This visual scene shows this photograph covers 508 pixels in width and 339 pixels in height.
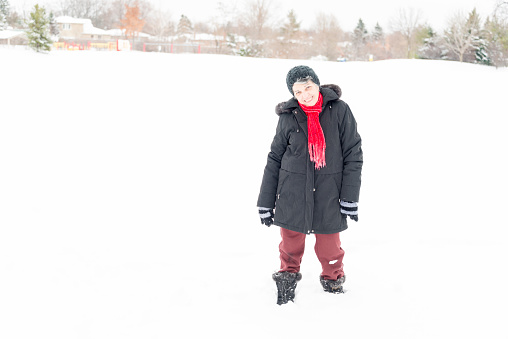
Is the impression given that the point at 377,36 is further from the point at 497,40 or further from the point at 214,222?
the point at 214,222

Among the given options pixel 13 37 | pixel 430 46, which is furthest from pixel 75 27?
pixel 430 46

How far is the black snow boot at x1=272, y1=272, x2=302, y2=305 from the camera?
10.3ft

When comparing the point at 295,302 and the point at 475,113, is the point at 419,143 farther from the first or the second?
the point at 295,302

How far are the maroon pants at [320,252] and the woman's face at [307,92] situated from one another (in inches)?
35.5

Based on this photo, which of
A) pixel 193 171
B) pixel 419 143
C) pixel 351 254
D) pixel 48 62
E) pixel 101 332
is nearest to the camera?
pixel 101 332

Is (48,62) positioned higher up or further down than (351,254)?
higher up

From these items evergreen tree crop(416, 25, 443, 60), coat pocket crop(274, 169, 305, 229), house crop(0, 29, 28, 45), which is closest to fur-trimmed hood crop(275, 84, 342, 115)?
coat pocket crop(274, 169, 305, 229)

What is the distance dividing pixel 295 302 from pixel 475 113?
9029mm

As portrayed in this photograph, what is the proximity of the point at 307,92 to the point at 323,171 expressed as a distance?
1.72 ft

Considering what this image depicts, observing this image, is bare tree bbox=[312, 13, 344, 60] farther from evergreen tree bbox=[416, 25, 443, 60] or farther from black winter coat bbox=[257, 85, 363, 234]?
black winter coat bbox=[257, 85, 363, 234]

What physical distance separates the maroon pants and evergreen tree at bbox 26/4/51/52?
1652cm

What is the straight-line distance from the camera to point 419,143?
854cm

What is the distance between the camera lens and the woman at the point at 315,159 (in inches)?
116

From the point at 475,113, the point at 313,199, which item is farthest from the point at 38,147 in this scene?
the point at 475,113
